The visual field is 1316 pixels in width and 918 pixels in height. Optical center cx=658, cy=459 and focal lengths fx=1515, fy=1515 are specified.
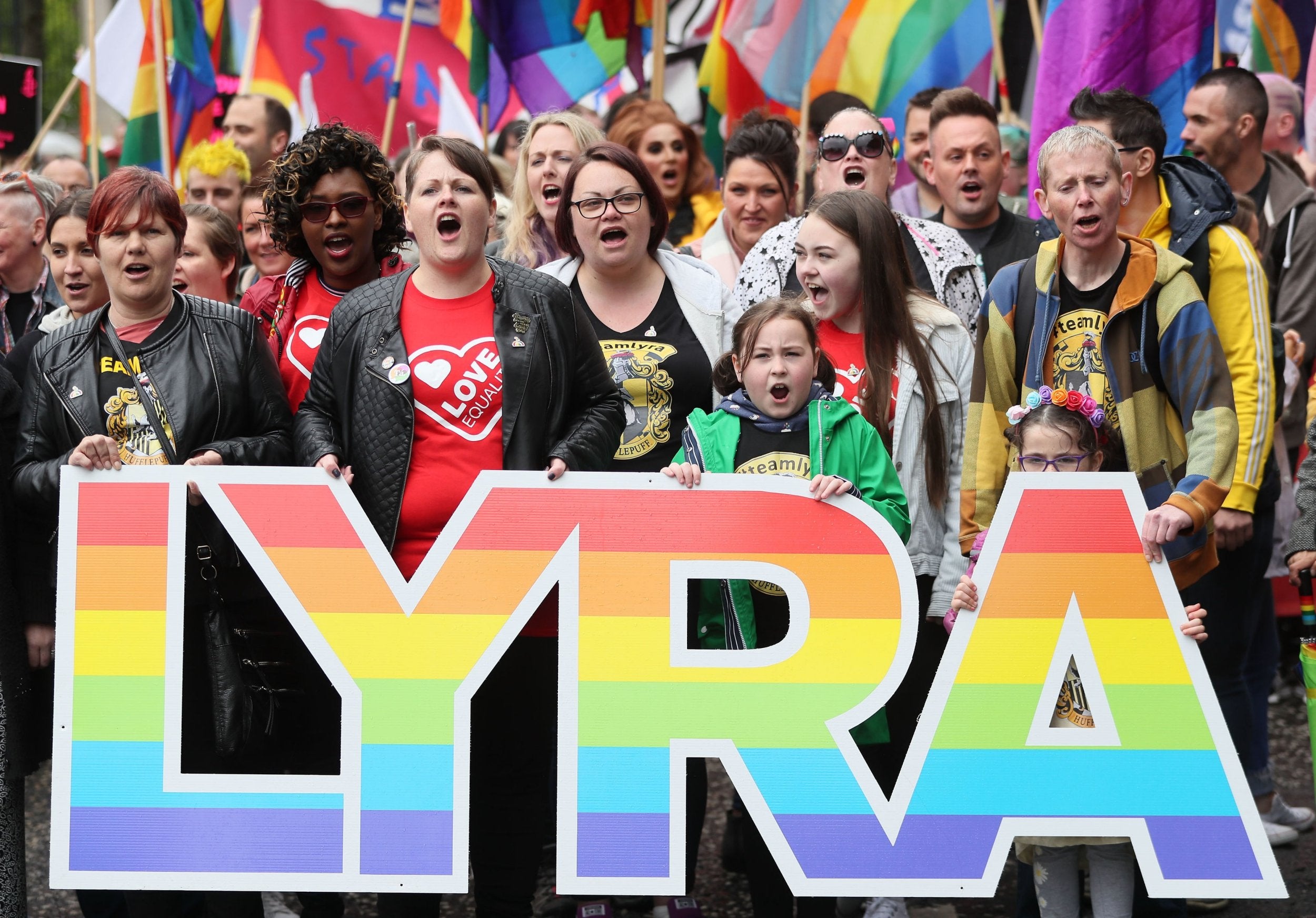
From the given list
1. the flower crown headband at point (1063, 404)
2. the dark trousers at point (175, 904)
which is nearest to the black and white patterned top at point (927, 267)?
the flower crown headband at point (1063, 404)

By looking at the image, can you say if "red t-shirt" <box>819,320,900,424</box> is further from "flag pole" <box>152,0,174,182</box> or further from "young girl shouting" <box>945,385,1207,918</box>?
"flag pole" <box>152,0,174,182</box>

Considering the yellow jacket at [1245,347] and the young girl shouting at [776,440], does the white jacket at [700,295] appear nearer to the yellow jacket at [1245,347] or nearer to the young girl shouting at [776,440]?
the young girl shouting at [776,440]

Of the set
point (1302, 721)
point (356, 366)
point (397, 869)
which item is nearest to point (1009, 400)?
point (356, 366)

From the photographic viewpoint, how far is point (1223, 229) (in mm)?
4375

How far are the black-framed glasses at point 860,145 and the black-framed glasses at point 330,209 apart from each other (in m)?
1.74

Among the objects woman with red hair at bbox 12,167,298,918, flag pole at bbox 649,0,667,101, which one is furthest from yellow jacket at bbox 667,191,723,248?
woman with red hair at bbox 12,167,298,918

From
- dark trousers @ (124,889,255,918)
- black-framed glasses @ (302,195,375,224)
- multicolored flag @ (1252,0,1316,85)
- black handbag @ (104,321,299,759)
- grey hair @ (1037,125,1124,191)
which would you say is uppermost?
multicolored flag @ (1252,0,1316,85)

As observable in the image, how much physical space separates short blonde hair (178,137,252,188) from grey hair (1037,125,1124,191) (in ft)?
12.0

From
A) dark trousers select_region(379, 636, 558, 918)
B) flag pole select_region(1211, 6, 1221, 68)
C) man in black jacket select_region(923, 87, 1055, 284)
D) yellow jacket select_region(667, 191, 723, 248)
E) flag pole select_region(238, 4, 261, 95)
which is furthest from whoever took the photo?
flag pole select_region(238, 4, 261, 95)

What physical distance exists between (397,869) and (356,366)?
4.14 ft

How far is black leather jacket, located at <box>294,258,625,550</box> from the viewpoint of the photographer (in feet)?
12.6

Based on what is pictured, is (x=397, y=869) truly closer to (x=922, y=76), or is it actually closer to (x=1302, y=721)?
(x=1302, y=721)

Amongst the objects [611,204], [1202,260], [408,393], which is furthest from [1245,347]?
[408,393]

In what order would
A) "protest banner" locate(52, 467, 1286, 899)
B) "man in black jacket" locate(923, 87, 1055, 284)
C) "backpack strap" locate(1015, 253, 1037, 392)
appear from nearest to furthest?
"protest banner" locate(52, 467, 1286, 899), "backpack strap" locate(1015, 253, 1037, 392), "man in black jacket" locate(923, 87, 1055, 284)
